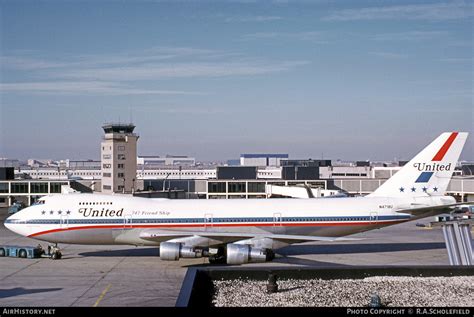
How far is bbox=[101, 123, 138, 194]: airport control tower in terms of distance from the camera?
86500mm

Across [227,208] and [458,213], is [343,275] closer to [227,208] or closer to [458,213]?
[227,208]

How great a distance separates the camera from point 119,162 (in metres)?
86.9

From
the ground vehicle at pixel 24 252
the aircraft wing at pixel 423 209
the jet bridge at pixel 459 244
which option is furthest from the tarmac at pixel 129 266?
the jet bridge at pixel 459 244

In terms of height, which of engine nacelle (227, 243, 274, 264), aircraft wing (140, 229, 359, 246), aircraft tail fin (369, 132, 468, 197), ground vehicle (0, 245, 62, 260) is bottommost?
ground vehicle (0, 245, 62, 260)

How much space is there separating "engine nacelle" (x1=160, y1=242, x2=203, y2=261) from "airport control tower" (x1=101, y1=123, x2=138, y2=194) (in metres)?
51.1

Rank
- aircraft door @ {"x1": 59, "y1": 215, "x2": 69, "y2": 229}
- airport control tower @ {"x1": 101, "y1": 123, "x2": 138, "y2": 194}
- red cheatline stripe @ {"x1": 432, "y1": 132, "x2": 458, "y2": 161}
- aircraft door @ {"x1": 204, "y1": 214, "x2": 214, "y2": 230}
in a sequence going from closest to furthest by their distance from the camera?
aircraft door @ {"x1": 204, "y1": 214, "x2": 214, "y2": 230} → aircraft door @ {"x1": 59, "y1": 215, "x2": 69, "y2": 229} → red cheatline stripe @ {"x1": 432, "y1": 132, "x2": 458, "y2": 161} → airport control tower @ {"x1": 101, "y1": 123, "x2": 138, "y2": 194}

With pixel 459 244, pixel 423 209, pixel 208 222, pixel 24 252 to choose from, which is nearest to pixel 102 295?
pixel 208 222

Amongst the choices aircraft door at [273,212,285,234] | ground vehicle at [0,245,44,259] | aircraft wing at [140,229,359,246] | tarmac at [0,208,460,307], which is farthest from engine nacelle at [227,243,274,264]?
ground vehicle at [0,245,44,259]

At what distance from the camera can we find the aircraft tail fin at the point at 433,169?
1561 inches

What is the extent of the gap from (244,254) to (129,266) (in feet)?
24.9

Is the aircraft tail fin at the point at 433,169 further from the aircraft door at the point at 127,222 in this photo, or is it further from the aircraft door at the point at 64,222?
the aircraft door at the point at 64,222

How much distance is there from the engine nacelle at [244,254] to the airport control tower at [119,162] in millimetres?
52731

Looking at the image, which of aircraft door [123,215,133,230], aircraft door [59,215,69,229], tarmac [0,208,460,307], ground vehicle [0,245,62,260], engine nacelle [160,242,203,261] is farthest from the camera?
ground vehicle [0,245,62,260]

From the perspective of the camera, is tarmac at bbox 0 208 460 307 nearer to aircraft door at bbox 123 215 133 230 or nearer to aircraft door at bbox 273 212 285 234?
aircraft door at bbox 273 212 285 234
